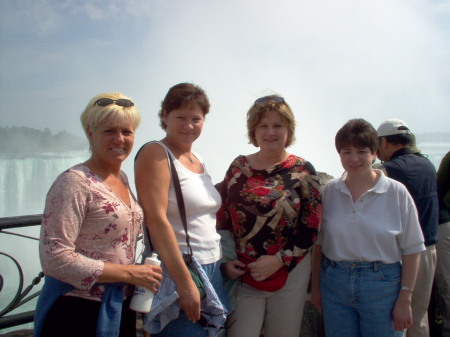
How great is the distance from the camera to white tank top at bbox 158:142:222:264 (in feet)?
5.54

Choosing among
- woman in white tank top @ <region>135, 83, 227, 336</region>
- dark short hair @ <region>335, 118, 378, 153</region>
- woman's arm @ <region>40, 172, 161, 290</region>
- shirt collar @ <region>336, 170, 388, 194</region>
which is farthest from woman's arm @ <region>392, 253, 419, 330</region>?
woman's arm @ <region>40, 172, 161, 290</region>

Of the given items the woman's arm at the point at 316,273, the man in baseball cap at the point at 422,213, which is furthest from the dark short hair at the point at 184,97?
the man in baseball cap at the point at 422,213

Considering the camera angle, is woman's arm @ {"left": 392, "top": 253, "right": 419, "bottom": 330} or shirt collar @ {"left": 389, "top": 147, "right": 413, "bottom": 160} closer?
woman's arm @ {"left": 392, "top": 253, "right": 419, "bottom": 330}

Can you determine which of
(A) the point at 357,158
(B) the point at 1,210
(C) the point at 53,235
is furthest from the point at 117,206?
(B) the point at 1,210

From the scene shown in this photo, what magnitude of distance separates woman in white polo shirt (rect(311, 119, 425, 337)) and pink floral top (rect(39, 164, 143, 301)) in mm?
1079

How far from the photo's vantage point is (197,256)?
5.61 feet

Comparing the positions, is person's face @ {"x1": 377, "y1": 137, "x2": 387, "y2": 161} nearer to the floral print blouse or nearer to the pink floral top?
the floral print blouse

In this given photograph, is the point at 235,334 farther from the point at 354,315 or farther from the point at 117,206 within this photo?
the point at 117,206

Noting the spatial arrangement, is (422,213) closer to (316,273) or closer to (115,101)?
(316,273)

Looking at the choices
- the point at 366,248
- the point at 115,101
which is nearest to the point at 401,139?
the point at 366,248

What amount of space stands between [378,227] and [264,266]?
0.61 meters

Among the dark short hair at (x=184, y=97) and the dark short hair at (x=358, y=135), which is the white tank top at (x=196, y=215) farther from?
the dark short hair at (x=358, y=135)

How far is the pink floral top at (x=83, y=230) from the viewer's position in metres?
1.32

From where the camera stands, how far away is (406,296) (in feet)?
5.91
